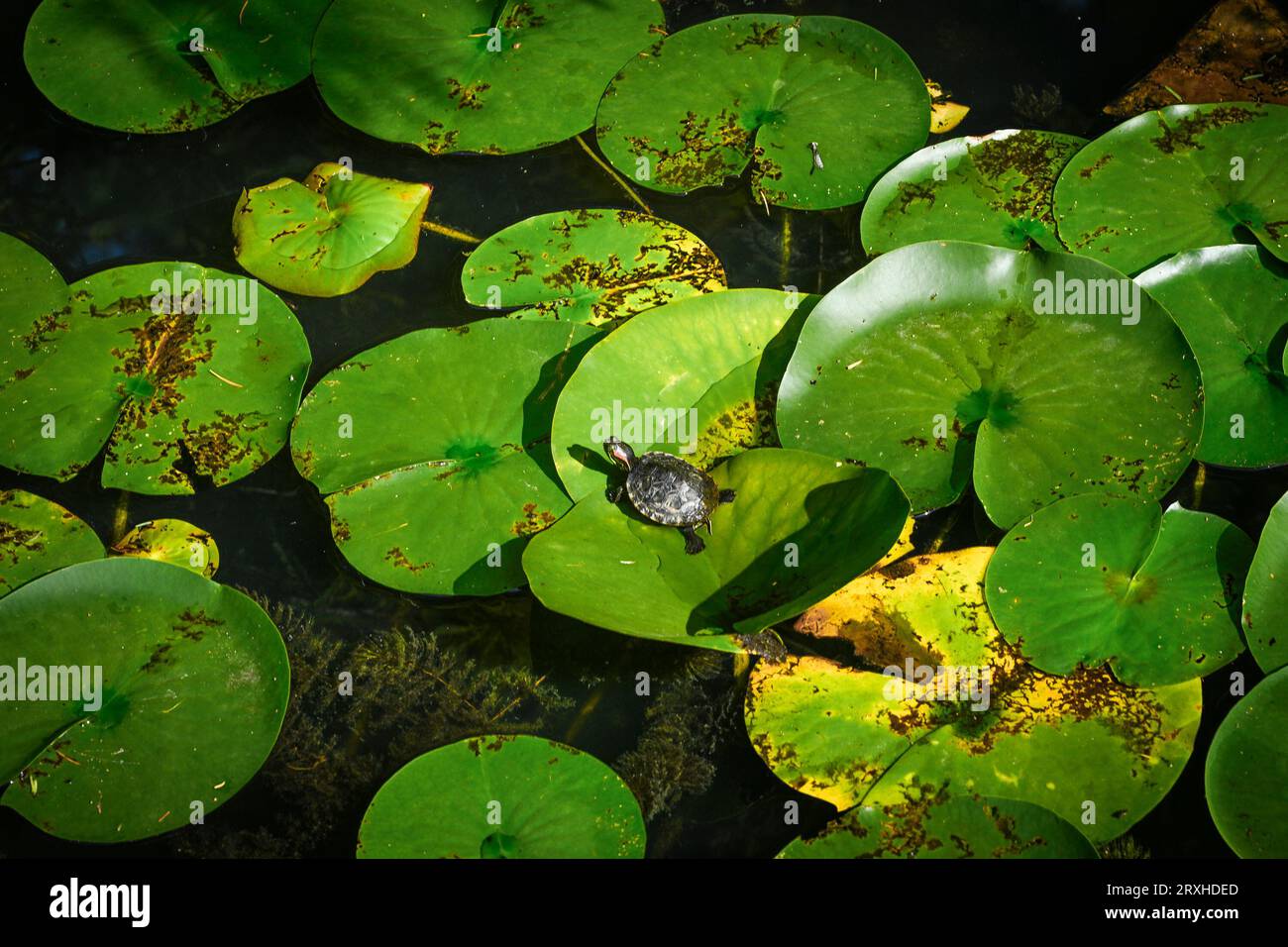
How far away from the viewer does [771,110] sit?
327 cm

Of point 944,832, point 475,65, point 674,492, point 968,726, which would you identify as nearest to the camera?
point 944,832

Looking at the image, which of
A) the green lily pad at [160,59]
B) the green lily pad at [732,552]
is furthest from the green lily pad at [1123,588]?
the green lily pad at [160,59]

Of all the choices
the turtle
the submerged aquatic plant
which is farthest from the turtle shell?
the submerged aquatic plant

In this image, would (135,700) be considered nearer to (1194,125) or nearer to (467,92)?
(467,92)

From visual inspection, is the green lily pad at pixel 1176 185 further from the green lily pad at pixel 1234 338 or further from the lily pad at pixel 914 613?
the lily pad at pixel 914 613

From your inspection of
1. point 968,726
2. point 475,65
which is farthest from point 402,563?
point 475,65

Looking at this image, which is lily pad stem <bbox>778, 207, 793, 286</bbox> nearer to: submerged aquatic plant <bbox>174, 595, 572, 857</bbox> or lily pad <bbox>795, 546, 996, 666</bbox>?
lily pad <bbox>795, 546, 996, 666</bbox>

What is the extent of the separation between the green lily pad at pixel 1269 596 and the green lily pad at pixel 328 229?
2.69 m

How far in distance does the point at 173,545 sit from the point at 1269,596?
300 cm

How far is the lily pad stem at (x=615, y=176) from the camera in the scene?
10.9 ft

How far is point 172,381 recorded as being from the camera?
296cm

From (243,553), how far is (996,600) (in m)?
2.16

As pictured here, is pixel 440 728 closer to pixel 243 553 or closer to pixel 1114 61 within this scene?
pixel 243 553
